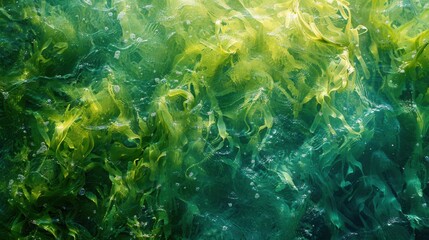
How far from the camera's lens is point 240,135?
117cm

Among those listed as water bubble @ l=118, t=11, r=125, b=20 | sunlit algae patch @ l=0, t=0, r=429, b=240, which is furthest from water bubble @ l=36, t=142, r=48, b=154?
water bubble @ l=118, t=11, r=125, b=20

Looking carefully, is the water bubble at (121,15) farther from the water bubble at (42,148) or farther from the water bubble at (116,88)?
the water bubble at (42,148)

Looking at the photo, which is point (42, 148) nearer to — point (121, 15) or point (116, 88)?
point (116, 88)

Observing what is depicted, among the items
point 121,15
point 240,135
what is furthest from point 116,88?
point 240,135

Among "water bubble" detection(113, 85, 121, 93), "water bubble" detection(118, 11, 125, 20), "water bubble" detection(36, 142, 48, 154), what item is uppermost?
"water bubble" detection(118, 11, 125, 20)

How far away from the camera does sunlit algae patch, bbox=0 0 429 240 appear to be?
3.81ft

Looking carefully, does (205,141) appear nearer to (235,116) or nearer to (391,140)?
(235,116)

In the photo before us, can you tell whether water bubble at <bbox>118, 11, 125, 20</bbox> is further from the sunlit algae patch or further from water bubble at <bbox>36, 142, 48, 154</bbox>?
water bubble at <bbox>36, 142, 48, 154</bbox>

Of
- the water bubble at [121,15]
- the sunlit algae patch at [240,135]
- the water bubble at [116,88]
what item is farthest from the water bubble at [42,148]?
the water bubble at [121,15]

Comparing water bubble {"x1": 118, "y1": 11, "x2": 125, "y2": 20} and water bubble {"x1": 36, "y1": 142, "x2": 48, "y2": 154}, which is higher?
water bubble {"x1": 118, "y1": 11, "x2": 125, "y2": 20}

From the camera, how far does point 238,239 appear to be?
118 centimetres

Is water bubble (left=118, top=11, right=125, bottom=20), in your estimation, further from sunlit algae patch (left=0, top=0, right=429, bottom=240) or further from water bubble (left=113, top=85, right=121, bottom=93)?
water bubble (left=113, top=85, right=121, bottom=93)

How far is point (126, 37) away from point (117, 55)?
6 centimetres

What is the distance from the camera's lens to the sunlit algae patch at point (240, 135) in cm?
116
